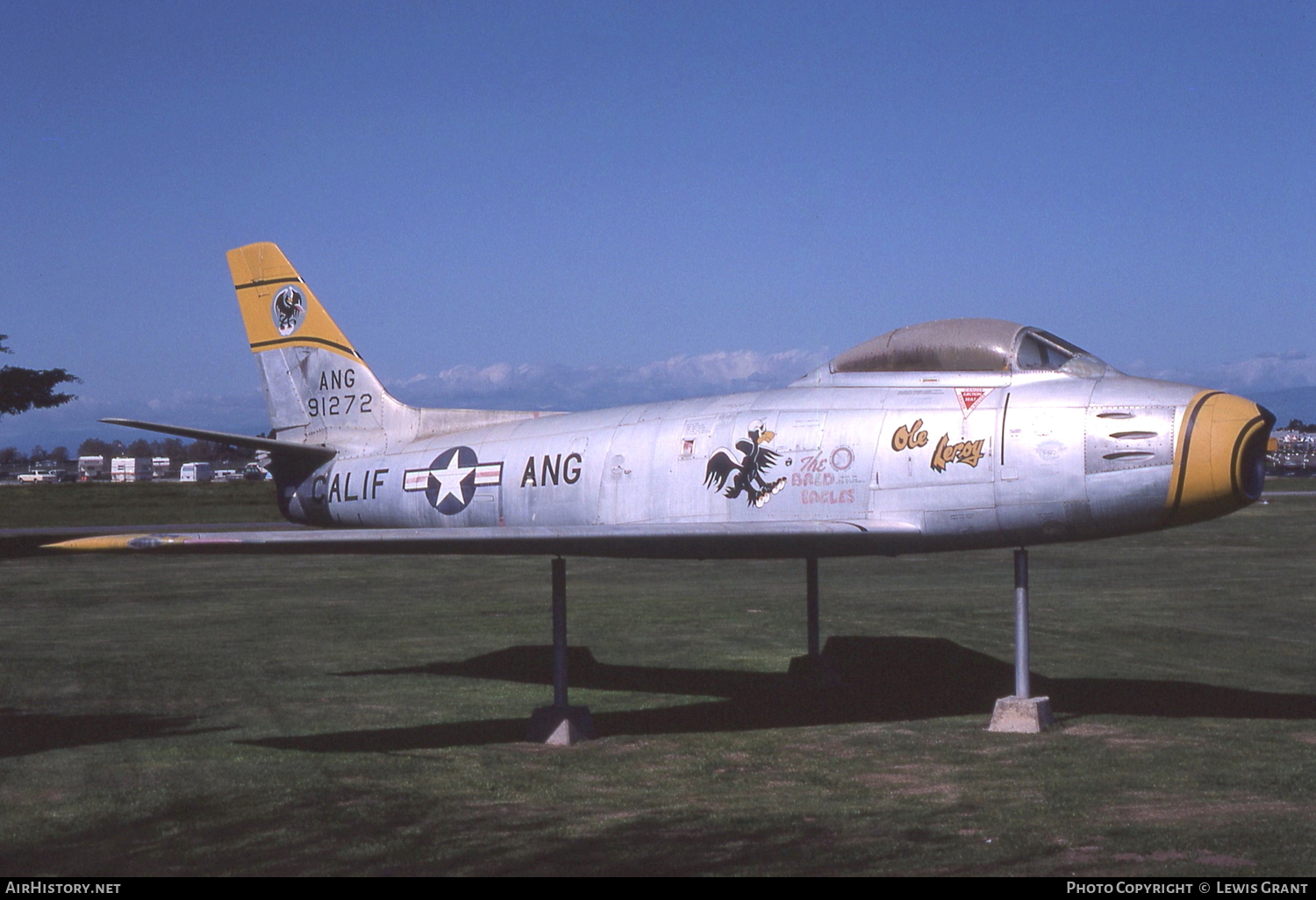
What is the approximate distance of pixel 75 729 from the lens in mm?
10945

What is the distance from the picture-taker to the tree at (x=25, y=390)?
148 feet

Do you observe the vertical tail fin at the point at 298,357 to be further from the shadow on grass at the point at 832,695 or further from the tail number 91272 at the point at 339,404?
the shadow on grass at the point at 832,695

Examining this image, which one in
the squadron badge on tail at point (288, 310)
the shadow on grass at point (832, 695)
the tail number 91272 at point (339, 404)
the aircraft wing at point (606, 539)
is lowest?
the shadow on grass at point (832, 695)

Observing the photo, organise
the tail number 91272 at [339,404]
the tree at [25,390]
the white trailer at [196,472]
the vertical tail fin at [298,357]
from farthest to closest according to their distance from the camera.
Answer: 1. the white trailer at [196,472]
2. the tree at [25,390]
3. the vertical tail fin at [298,357]
4. the tail number 91272 at [339,404]

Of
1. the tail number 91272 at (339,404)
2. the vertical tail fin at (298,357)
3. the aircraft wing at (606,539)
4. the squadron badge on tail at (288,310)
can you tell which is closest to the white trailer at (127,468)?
the vertical tail fin at (298,357)

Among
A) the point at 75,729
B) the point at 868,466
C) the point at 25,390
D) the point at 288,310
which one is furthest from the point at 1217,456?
the point at 25,390

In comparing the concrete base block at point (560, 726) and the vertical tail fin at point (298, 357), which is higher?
the vertical tail fin at point (298, 357)

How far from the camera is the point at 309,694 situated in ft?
41.9

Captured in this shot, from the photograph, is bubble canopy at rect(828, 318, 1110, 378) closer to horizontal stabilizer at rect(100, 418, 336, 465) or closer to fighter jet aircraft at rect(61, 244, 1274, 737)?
fighter jet aircraft at rect(61, 244, 1274, 737)

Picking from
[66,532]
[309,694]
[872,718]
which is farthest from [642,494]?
[66,532]

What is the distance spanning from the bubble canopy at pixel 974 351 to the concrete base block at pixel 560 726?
13.6ft

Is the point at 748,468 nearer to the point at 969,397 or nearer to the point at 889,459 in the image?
the point at 889,459
